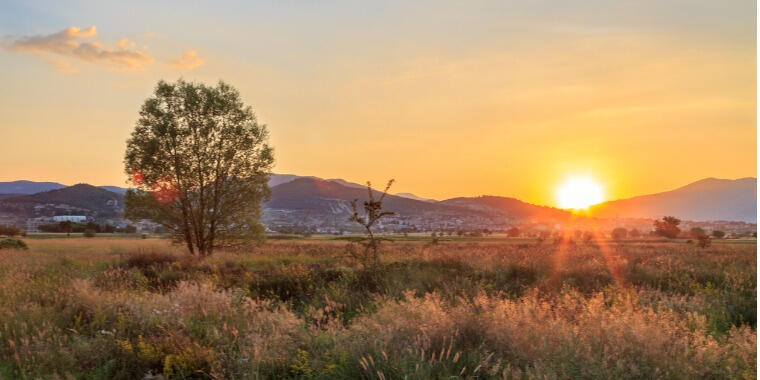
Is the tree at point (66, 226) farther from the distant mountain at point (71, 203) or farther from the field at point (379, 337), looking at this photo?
the field at point (379, 337)

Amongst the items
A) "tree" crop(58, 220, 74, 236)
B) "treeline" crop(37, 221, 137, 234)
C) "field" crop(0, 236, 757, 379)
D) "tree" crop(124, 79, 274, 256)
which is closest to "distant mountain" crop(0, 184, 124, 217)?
"treeline" crop(37, 221, 137, 234)

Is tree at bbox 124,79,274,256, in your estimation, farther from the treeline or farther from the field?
the treeline

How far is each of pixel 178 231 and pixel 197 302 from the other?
22.1 m

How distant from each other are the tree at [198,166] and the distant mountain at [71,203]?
13132 cm

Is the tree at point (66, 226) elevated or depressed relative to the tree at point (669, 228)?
depressed

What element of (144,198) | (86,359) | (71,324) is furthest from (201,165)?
(86,359)

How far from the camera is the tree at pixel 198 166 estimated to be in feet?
95.1

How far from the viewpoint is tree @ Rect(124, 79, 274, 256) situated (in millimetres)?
28984

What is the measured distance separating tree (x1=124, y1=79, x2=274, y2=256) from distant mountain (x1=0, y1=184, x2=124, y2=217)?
131m

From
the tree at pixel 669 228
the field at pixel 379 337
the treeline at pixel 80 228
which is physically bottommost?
the treeline at pixel 80 228

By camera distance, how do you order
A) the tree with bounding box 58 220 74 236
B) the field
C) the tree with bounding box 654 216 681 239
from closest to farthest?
the field
the tree with bounding box 654 216 681 239
the tree with bounding box 58 220 74 236

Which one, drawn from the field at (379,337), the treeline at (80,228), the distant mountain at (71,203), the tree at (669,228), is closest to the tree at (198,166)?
the field at (379,337)

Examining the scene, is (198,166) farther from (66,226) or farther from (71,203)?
(71,203)

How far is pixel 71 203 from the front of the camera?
15562 centimetres
